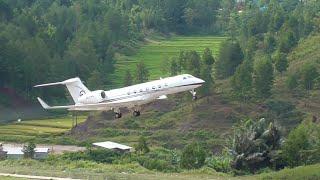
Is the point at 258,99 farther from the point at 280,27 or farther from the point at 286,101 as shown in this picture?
the point at 280,27

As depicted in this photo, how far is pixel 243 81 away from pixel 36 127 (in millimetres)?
17907

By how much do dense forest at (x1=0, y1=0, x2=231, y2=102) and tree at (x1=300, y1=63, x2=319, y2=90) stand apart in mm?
21702

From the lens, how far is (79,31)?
110 meters

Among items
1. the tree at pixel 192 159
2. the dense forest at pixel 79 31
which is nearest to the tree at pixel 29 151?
the tree at pixel 192 159

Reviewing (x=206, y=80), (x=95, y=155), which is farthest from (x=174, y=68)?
(x=95, y=155)

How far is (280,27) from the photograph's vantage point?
346 feet

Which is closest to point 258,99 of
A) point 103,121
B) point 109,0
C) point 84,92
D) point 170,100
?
point 170,100

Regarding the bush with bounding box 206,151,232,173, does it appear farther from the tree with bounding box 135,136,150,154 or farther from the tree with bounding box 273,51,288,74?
the tree with bounding box 273,51,288,74

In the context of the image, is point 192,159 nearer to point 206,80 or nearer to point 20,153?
point 20,153

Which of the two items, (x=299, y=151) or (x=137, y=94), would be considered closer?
(x=299, y=151)

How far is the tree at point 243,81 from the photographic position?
7550 centimetres

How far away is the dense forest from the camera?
90375mm

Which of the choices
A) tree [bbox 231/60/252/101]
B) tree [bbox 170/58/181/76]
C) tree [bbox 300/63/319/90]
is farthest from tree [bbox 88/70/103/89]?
tree [bbox 300/63/319/90]

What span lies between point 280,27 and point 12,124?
38.3 metres
